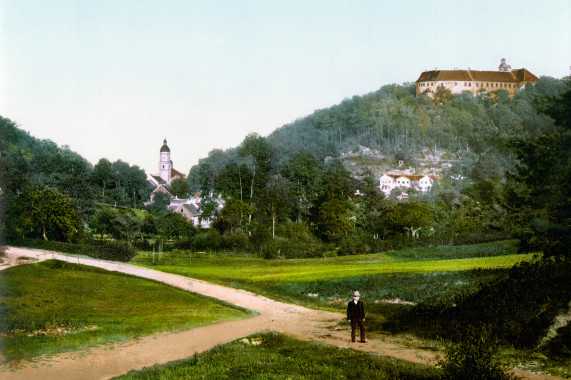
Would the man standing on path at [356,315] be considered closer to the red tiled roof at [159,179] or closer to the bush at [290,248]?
the bush at [290,248]

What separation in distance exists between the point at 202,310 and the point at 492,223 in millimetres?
4231

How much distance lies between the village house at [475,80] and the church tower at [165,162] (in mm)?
4083

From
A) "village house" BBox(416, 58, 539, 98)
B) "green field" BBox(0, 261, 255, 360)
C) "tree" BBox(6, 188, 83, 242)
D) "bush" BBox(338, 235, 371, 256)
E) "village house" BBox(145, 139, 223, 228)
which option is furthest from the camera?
"bush" BBox(338, 235, 371, 256)

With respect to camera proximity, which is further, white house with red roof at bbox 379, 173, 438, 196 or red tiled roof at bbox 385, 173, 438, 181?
white house with red roof at bbox 379, 173, 438, 196

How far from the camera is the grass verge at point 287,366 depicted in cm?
496

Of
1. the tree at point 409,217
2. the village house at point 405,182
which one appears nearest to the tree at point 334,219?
the tree at point 409,217

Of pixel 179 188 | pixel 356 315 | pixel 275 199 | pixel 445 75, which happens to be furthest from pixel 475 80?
pixel 275 199

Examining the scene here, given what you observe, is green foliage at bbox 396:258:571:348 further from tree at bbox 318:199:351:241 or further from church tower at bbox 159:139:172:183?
church tower at bbox 159:139:172:183

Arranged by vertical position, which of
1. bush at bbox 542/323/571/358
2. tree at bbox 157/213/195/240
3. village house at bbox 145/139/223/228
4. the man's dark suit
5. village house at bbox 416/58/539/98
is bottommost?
bush at bbox 542/323/571/358

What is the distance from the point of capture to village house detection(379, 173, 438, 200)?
A: 8.27 metres

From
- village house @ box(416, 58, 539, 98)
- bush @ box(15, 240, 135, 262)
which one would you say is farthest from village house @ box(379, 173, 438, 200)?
bush @ box(15, 240, 135, 262)

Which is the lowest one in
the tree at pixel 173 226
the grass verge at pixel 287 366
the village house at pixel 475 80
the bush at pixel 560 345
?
the grass verge at pixel 287 366

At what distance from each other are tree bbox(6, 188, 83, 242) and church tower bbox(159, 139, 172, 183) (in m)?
1.40

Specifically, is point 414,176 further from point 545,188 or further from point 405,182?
point 545,188
